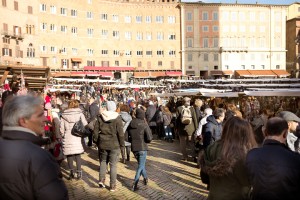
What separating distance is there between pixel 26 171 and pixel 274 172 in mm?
1905

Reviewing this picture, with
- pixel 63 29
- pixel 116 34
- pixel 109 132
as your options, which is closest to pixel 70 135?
pixel 109 132

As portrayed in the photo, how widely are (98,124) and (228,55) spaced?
197 ft

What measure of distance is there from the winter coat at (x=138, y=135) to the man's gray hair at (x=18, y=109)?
192 inches

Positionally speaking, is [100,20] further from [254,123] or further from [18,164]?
[18,164]

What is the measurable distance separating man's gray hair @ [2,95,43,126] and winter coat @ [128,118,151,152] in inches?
192

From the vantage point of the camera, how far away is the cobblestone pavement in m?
7.25

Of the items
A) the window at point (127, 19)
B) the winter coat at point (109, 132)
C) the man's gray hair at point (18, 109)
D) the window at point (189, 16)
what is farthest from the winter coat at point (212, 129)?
the window at point (189, 16)

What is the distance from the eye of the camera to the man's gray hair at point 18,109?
2.61 metres

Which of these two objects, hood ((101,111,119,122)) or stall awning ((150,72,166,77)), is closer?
hood ((101,111,119,122))

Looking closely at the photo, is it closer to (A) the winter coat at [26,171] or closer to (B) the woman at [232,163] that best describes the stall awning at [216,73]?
(B) the woman at [232,163]

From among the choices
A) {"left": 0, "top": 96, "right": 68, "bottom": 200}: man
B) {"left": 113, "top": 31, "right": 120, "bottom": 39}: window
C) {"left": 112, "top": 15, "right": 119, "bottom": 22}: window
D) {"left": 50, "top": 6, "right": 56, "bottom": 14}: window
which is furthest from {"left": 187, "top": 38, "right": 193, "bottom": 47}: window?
{"left": 0, "top": 96, "right": 68, "bottom": 200}: man

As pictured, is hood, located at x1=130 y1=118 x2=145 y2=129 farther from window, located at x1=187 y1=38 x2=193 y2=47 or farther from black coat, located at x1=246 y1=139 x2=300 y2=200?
window, located at x1=187 y1=38 x2=193 y2=47

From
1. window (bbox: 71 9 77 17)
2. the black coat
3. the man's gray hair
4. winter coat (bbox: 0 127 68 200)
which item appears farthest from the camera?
window (bbox: 71 9 77 17)

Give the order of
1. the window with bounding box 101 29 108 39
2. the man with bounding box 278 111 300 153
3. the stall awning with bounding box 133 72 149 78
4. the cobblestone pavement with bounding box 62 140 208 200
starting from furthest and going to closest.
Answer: the window with bounding box 101 29 108 39 → the stall awning with bounding box 133 72 149 78 → the cobblestone pavement with bounding box 62 140 208 200 → the man with bounding box 278 111 300 153
